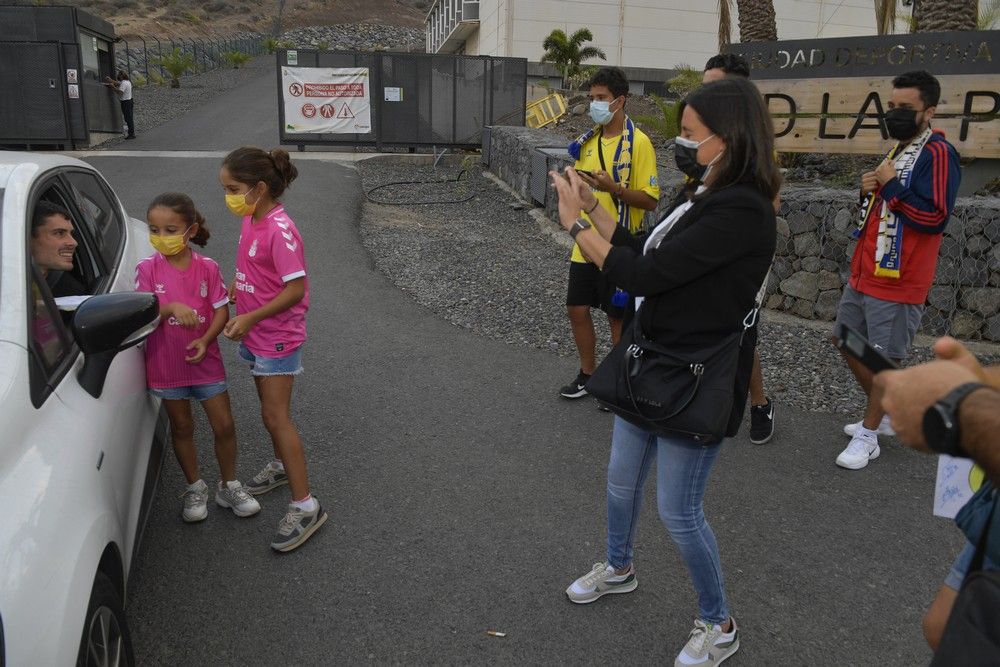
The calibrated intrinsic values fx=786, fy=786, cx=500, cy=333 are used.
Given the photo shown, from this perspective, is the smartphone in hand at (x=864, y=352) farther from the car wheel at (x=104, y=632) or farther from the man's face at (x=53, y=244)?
the man's face at (x=53, y=244)

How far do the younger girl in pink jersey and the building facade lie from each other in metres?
32.5

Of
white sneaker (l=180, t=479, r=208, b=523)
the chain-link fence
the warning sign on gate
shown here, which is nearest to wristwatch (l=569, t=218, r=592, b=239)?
white sneaker (l=180, t=479, r=208, b=523)

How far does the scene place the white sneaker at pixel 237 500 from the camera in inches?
143

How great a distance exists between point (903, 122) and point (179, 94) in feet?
93.8

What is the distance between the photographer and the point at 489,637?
291 centimetres

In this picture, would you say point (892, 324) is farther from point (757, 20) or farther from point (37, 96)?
point (37, 96)

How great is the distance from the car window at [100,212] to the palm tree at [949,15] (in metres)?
7.95

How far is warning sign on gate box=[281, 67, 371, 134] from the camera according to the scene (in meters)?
16.2

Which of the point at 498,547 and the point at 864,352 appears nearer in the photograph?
the point at 864,352

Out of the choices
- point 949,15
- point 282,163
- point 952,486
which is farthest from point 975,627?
point 949,15

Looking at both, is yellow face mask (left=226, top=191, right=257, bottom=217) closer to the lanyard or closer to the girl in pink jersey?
the girl in pink jersey

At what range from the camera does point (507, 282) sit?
7684 millimetres

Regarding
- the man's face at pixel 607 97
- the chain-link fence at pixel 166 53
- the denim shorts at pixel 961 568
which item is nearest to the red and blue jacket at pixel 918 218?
the man's face at pixel 607 97

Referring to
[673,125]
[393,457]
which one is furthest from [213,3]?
[393,457]
